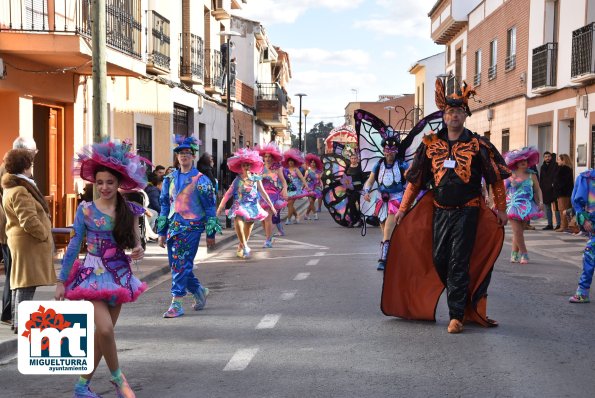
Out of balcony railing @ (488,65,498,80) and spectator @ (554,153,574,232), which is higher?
balcony railing @ (488,65,498,80)

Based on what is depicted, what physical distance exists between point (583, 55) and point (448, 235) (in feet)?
48.2

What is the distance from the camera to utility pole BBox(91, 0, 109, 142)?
10.3m

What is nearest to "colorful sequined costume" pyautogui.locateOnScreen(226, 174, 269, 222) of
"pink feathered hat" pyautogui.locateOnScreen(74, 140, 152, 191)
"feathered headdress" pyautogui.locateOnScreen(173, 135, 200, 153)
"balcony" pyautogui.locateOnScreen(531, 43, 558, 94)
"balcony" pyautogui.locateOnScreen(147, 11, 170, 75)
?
"feathered headdress" pyautogui.locateOnScreen(173, 135, 200, 153)

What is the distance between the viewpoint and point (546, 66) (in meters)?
23.0

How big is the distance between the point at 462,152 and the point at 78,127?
10.1 metres

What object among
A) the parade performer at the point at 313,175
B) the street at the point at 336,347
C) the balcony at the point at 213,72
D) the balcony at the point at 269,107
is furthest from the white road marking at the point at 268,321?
the balcony at the point at 269,107

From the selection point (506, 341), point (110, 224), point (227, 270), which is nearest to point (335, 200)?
point (227, 270)

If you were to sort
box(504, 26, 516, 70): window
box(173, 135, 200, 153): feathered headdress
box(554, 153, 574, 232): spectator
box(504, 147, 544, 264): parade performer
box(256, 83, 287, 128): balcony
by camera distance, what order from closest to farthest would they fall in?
box(173, 135, 200, 153): feathered headdress < box(504, 147, 544, 264): parade performer < box(554, 153, 574, 232): spectator < box(504, 26, 516, 70): window < box(256, 83, 287, 128): balcony

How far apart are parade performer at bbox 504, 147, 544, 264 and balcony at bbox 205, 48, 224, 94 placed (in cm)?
1598

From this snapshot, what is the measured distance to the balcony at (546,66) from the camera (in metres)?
22.8

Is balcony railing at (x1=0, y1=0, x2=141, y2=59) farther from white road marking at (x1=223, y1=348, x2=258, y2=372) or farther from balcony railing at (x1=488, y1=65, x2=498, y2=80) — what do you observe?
balcony railing at (x1=488, y1=65, x2=498, y2=80)

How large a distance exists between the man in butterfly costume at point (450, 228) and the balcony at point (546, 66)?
16.5 meters

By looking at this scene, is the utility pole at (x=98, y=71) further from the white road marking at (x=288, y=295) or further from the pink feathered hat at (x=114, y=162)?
the pink feathered hat at (x=114, y=162)

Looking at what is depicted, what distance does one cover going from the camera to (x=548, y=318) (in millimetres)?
7891
